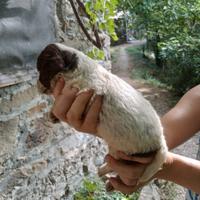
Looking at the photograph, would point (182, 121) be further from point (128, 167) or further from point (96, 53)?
point (96, 53)

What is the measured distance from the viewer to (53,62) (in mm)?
903

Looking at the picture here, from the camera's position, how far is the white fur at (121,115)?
0.90m

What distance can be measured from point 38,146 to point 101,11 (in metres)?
0.86

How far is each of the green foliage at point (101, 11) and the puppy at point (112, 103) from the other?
42.0 inches

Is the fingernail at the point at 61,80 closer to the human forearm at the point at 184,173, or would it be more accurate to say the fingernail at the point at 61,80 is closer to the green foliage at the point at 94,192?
the human forearm at the point at 184,173

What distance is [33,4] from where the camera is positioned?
1.58m

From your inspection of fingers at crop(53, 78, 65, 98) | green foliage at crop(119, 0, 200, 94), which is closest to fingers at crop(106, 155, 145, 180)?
fingers at crop(53, 78, 65, 98)

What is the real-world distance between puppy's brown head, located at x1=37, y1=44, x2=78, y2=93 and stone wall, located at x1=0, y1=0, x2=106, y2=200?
0.59 metres

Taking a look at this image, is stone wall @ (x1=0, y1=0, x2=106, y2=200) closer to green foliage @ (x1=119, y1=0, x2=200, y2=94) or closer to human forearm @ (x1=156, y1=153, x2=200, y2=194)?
human forearm @ (x1=156, y1=153, x2=200, y2=194)

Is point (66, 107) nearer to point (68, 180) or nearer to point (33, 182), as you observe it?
point (33, 182)

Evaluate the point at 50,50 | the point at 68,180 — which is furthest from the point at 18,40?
the point at 68,180

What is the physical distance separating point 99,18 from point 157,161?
1290 mm

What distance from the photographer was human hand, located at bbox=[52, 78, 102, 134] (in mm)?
923

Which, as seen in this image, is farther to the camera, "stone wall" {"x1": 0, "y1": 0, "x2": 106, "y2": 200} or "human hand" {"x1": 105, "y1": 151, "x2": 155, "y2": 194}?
"stone wall" {"x1": 0, "y1": 0, "x2": 106, "y2": 200}
